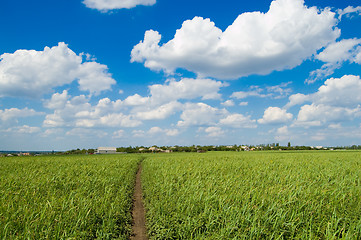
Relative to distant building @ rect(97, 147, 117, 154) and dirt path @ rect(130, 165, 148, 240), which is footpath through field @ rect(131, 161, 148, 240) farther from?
distant building @ rect(97, 147, 117, 154)

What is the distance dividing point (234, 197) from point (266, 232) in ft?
8.48

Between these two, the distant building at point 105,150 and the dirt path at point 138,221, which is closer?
the dirt path at point 138,221

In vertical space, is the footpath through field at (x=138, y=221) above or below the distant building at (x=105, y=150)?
above

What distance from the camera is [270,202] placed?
25.0ft

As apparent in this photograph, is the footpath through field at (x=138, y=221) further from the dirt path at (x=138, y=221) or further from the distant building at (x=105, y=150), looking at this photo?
the distant building at (x=105, y=150)

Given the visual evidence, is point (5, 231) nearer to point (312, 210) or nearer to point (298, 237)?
point (298, 237)

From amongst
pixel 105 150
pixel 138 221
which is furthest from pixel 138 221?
pixel 105 150

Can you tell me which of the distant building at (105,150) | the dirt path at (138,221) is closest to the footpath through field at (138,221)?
the dirt path at (138,221)

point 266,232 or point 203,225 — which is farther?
point 203,225

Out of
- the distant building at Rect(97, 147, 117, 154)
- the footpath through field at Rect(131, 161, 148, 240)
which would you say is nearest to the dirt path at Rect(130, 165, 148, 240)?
the footpath through field at Rect(131, 161, 148, 240)

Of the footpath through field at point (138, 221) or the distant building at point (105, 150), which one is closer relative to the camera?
the footpath through field at point (138, 221)

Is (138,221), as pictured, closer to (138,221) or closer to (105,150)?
(138,221)

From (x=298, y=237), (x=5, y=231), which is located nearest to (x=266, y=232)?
(x=298, y=237)

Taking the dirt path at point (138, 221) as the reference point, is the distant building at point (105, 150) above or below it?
below
